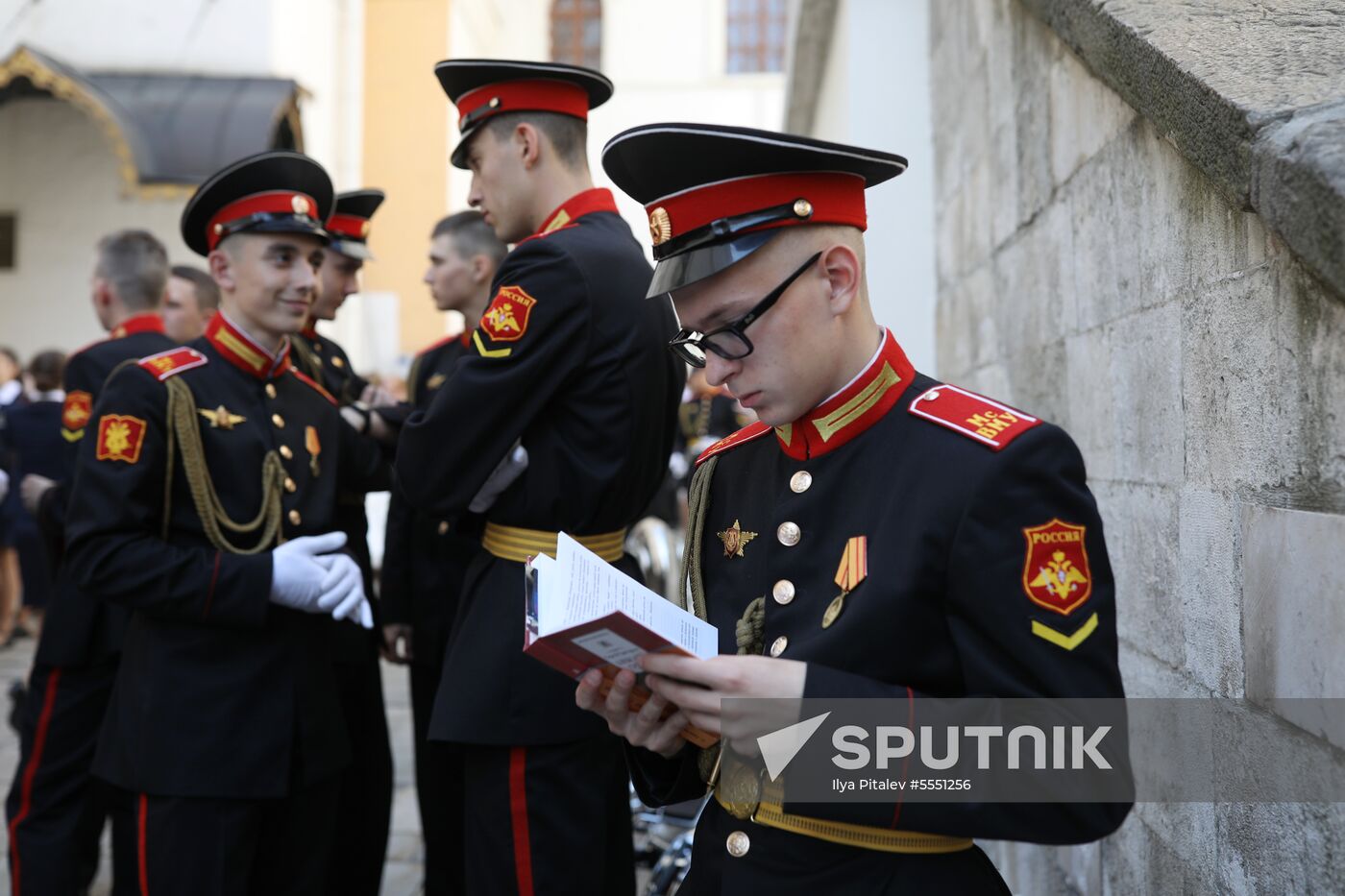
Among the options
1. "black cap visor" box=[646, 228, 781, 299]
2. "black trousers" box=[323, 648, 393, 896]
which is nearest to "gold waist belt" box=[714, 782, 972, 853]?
"black cap visor" box=[646, 228, 781, 299]

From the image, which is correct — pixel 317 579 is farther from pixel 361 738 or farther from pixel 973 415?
pixel 973 415

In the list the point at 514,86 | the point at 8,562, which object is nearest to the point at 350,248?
the point at 514,86

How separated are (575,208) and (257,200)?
34.5 inches

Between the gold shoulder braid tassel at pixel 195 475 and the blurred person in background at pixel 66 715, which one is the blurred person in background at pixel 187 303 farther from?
the gold shoulder braid tassel at pixel 195 475

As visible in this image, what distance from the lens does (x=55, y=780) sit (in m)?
3.80

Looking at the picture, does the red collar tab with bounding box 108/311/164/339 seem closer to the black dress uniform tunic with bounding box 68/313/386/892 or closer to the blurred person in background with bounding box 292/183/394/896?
the blurred person in background with bounding box 292/183/394/896

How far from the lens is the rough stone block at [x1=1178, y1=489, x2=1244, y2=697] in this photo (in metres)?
1.80

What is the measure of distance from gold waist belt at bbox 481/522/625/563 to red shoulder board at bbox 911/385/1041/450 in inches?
43.7

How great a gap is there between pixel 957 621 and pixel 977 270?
2.71m

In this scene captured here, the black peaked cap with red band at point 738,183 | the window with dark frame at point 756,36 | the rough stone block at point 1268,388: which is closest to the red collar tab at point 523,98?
the black peaked cap with red band at point 738,183

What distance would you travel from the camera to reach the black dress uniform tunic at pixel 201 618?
2.66m

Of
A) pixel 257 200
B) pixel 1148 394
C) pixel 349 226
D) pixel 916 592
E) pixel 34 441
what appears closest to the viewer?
pixel 916 592

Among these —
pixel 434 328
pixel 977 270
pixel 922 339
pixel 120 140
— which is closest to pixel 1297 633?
pixel 977 270

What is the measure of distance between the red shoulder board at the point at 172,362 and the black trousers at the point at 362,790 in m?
1.01
